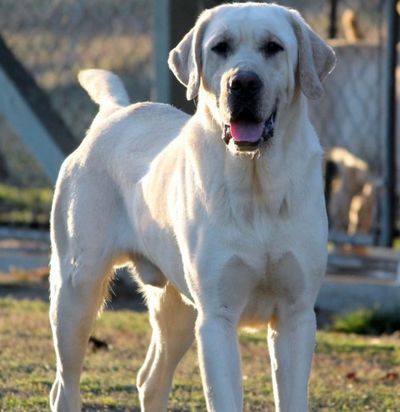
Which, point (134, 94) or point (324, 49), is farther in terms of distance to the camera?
point (134, 94)

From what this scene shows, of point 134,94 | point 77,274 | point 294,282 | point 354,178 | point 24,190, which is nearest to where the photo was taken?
point 294,282

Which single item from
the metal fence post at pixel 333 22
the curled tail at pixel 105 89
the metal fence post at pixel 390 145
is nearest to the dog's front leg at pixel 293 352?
the curled tail at pixel 105 89

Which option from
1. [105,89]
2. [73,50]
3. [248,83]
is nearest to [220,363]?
[248,83]

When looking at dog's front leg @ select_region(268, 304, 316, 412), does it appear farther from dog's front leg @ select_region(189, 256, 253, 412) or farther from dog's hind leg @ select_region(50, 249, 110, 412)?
dog's hind leg @ select_region(50, 249, 110, 412)

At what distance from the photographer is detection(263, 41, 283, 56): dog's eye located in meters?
5.29

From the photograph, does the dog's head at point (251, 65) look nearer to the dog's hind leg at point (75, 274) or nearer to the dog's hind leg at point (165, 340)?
the dog's hind leg at point (75, 274)

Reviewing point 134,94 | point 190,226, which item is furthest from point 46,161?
point 134,94

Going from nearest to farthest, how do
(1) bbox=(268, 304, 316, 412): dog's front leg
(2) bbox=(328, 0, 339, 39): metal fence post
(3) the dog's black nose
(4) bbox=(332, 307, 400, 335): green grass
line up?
(3) the dog's black nose < (1) bbox=(268, 304, 316, 412): dog's front leg < (4) bbox=(332, 307, 400, 335): green grass < (2) bbox=(328, 0, 339, 39): metal fence post

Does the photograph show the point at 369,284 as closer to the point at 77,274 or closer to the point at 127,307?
the point at 127,307

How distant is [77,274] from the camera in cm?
618

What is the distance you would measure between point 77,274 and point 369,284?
14.5ft

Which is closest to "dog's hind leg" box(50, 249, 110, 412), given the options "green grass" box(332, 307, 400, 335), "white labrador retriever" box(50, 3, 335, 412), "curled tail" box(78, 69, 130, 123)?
"white labrador retriever" box(50, 3, 335, 412)

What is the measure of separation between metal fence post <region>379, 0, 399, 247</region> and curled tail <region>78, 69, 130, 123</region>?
3.45 m

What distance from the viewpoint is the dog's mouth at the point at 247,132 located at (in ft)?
17.2
